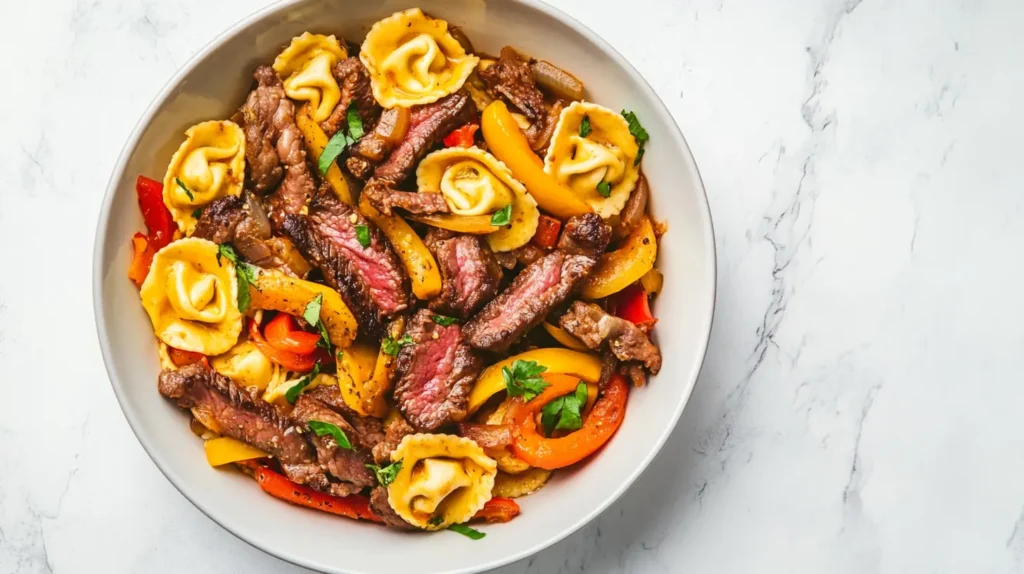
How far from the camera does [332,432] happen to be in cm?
367

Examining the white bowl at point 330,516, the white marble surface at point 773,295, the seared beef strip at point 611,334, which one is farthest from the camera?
the white marble surface at point 773,295

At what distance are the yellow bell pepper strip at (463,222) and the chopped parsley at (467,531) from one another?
4.28 ft

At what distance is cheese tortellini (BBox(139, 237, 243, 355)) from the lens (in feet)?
12.3

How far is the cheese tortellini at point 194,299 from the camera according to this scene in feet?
12.3

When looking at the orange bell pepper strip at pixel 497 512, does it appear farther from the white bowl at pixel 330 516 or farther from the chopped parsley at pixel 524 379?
the chopped parsley at pixel 524 379

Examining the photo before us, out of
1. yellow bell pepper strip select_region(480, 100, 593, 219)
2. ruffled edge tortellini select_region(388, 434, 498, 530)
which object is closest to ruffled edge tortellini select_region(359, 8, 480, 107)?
yellow bell pepper strip select_region(480, 100, 593, 219)

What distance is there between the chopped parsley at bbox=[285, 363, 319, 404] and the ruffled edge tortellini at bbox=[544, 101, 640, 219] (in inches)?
54.9

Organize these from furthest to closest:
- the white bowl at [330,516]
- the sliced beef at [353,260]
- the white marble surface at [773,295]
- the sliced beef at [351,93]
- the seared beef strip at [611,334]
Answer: the white marble surface at [773,295] → the sliced beef at [351,93] → the sliced beef at [353,260] → the seared beef strip at [611,334] → the white bowl at [330,516]

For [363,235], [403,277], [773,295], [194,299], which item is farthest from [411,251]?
[773,295]

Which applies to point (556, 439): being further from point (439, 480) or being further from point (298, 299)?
point (298, 299)

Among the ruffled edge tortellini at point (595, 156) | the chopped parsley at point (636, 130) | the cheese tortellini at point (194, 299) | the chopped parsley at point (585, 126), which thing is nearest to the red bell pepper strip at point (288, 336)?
the cheese tortellini at point (194, 299)

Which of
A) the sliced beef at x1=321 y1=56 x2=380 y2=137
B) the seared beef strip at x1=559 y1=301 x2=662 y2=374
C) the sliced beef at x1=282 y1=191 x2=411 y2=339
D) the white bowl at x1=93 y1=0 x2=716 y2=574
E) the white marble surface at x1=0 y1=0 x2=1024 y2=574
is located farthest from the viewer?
the white marble surface at x1=0 y1=0 x2=1024 y2=574

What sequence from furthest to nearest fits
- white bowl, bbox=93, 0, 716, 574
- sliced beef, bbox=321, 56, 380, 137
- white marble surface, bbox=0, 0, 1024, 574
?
1. white marble surface, bbox=0, 0, 1024, 574
2. sliced beef, bbox=321, 56, 380, 137
3. white bowl, bbox=93, 0, 716, 574

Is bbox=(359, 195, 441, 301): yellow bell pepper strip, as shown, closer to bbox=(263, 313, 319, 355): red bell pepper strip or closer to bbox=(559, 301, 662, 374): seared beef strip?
bbox=(263, 313, 319, 355): red bell pepper strip
